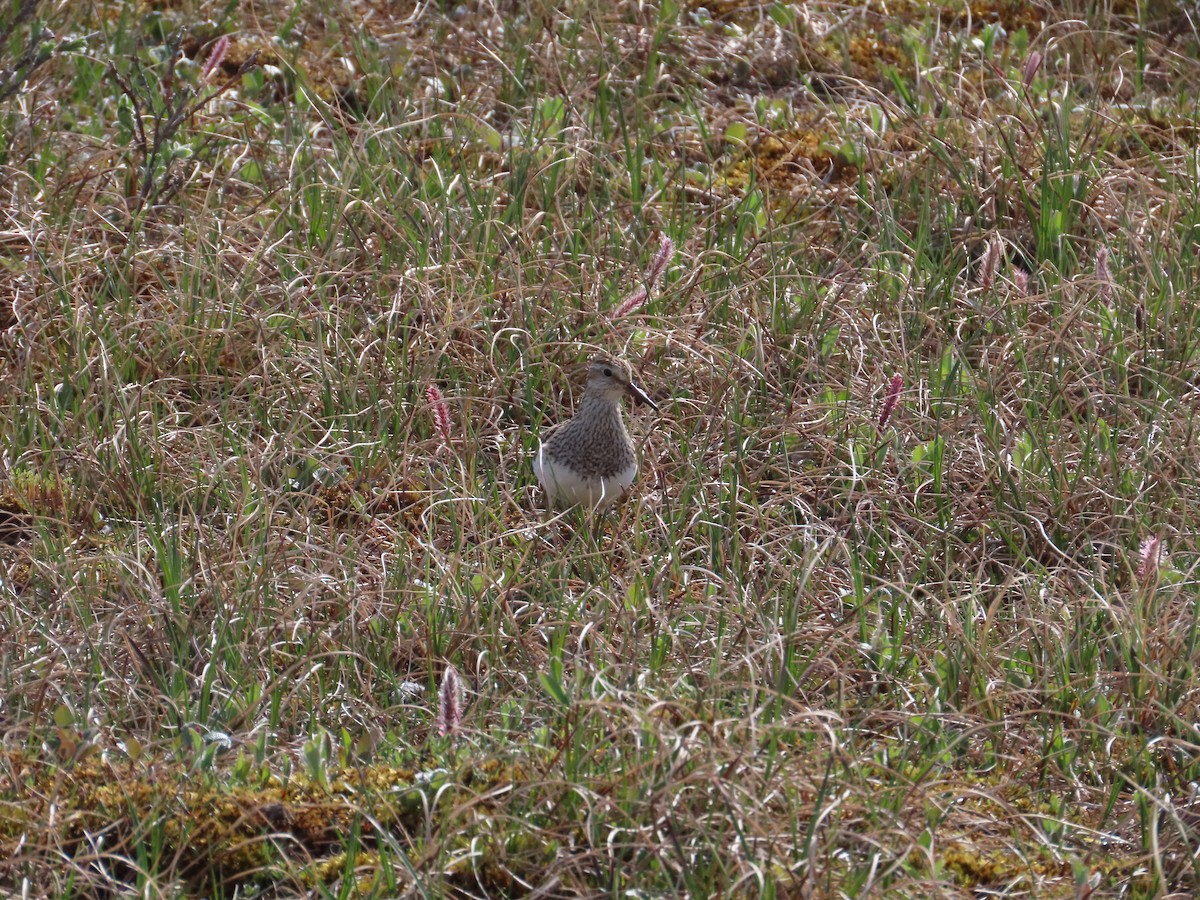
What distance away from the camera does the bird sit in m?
4.73

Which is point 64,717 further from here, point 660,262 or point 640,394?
point 660,262

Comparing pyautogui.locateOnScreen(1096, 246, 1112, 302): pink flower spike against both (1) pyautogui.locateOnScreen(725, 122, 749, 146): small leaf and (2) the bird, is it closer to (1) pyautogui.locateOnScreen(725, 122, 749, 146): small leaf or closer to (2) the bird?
(2) the bird

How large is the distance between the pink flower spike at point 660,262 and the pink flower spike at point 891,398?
1.04 meters

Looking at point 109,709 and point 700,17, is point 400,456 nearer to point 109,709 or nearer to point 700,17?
point 109,709

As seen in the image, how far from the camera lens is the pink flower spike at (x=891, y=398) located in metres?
4.45

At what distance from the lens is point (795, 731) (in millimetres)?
3367

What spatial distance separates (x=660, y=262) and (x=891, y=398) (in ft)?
3.79

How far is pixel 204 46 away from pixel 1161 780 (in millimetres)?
5288

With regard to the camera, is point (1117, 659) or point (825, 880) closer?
point (825, 880)

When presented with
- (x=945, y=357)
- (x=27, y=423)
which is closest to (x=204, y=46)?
(x=27, y=423)

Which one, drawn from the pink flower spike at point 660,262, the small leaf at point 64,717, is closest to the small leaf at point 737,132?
the pink flower spike at point 660,262

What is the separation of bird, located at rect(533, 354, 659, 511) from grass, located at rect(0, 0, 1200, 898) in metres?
0.13

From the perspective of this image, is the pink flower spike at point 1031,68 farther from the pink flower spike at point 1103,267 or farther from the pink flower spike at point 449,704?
the pink flower spike at point 449,704

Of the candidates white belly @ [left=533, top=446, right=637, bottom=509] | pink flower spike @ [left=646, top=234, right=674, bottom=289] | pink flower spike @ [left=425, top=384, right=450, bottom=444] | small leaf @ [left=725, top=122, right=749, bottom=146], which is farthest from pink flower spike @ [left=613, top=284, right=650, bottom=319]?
small leaf @ [left=725, top=122, right=749, bottom=146]
